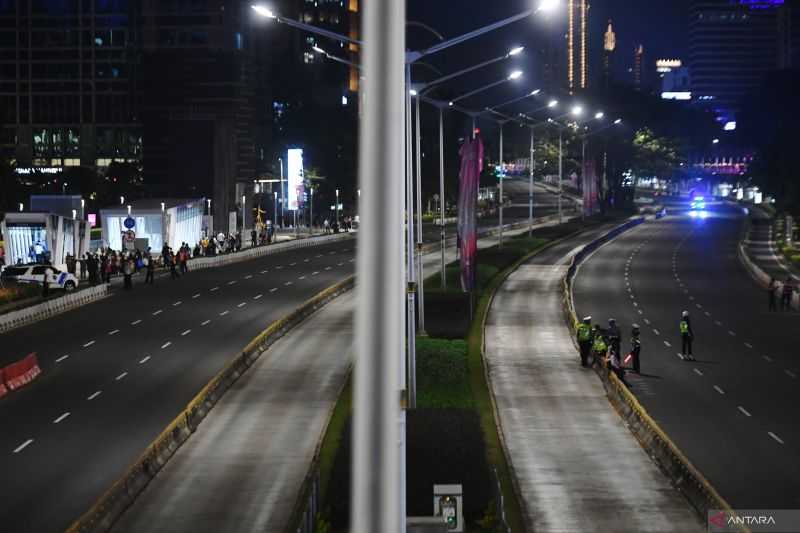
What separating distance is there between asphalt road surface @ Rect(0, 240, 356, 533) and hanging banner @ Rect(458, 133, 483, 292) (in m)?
8.45

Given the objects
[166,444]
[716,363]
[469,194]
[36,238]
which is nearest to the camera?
[166,444]

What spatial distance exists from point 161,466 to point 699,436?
481 inches

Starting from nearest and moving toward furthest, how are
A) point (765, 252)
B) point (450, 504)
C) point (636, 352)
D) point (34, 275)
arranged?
point (450, 504)
point (636, 352)
point (34, 275)
point (765, 252)

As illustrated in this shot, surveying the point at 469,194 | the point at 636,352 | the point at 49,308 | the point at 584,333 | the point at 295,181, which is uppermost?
the point at 295,181

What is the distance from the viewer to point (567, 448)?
31.9 metres

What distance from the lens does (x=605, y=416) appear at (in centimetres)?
3641

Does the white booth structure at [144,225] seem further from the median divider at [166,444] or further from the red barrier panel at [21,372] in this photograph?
the red barrier panel at [21,372]

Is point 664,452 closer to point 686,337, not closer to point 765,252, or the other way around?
point 686,337

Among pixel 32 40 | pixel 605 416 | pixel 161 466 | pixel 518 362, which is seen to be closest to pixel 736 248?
pixel 518 362

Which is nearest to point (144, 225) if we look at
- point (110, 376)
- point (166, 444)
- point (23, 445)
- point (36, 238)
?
point (36, 238)

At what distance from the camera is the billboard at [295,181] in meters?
125

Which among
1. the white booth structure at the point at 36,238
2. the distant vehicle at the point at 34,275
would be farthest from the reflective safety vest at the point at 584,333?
the white booth structure at the point at 36,238

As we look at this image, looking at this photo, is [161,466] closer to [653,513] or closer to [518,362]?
[653,513]

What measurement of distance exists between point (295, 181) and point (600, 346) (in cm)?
8796
